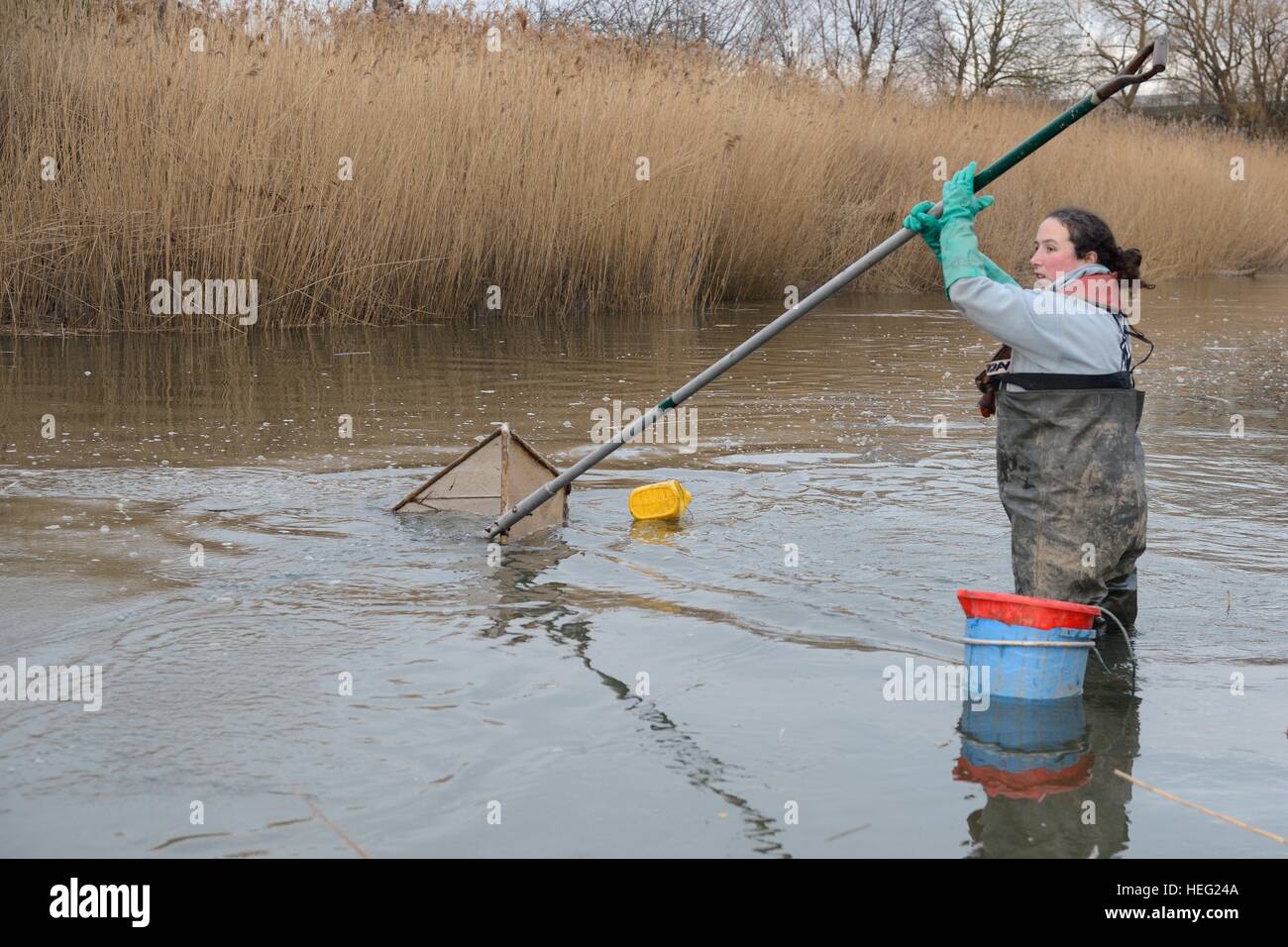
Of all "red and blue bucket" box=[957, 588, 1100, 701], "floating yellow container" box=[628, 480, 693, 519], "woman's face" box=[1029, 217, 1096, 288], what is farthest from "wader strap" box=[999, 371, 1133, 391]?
"floating yellow container" box=[628, 480, 693, 519]

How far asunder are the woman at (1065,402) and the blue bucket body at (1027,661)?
510mm

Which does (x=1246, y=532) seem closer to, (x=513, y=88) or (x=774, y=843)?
(x=774, y=843)

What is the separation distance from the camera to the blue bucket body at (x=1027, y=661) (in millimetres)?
3555

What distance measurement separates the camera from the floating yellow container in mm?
5617

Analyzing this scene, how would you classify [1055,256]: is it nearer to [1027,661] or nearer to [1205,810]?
[1027,661]

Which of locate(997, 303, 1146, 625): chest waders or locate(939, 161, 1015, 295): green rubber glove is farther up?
locate(939, 161, 1015, 295): green rubber glove

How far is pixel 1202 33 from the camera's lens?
3697cm

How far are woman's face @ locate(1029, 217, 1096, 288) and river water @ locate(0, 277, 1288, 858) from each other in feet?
3.49

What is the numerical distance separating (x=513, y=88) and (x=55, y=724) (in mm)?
9716

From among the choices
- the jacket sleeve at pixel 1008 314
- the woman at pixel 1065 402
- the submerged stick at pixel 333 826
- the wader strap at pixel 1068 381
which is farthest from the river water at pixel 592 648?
the jacket sleeve at pixel 1008 314

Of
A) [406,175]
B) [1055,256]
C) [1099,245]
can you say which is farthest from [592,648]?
[406,175]

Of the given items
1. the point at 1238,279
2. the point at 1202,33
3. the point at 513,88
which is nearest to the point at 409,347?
the point at 513,88

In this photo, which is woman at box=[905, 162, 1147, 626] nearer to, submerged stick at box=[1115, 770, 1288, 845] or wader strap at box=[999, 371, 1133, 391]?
wader strap at box=[999, 371, 1133, 391]

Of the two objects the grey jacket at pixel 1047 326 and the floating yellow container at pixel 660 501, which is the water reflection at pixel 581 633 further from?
the grey jacket at pixel 1047 326
